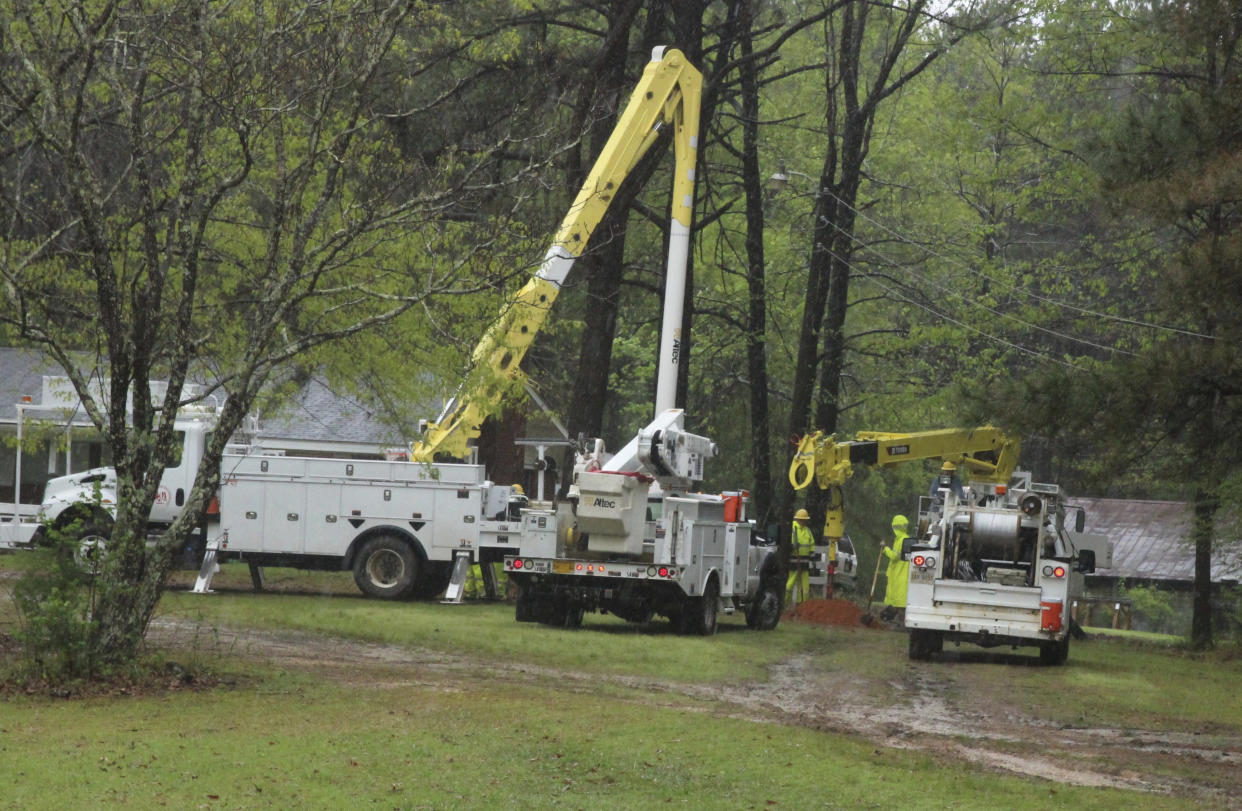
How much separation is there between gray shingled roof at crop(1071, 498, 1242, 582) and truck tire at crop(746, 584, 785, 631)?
23.5m

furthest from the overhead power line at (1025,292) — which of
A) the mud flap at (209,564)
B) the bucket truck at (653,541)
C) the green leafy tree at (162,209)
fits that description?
the mud flap at (209,564)

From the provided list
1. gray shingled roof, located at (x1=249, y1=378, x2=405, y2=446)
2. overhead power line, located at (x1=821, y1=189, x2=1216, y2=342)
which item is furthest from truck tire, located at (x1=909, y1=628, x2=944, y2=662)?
gray shingled roof, located at (x1=249, y1=378, x2=405, y2=446)

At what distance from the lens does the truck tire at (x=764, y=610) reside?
22938 millimetres

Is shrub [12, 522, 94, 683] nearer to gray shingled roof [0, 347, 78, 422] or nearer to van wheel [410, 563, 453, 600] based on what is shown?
van wheel [410, 563, 453, 600]

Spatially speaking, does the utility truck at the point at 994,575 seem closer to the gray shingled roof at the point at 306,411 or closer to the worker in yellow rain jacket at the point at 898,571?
the worker in yellow rain jacket at the point at 898,571

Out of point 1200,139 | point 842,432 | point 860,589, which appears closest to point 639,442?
point 1200,139

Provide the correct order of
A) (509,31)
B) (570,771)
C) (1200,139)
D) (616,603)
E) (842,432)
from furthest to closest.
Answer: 1. (842,432)
2. (509,31)
3. (616,603)
4. (1200,139)
5. (570,771)

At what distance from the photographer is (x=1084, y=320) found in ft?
104

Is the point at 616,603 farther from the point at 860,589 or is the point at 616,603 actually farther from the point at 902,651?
the point at 860,589

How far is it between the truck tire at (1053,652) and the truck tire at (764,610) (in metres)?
4.34

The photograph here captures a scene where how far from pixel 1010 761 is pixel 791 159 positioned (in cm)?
3498

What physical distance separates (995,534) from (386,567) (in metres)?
9.24

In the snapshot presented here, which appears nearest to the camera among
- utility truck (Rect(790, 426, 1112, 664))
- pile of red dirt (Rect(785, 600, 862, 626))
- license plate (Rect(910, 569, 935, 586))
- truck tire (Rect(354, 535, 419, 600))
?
utility truck (Rect(790, 426, 1112, 664))

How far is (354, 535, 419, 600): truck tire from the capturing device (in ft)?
76.9
